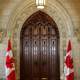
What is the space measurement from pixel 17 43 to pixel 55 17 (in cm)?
204

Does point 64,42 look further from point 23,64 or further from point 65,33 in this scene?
point 23,64

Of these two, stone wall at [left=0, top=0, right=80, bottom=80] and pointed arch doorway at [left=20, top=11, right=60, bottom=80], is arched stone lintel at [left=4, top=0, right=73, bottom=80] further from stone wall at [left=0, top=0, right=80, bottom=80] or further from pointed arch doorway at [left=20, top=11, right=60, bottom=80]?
pointed arch doorway at [left=20, top=11, right=60, bottom=80]

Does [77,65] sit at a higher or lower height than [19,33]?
lower

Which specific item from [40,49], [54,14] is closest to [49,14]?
[54,14]

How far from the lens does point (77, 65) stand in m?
14.8

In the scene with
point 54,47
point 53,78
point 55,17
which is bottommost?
point 53,78

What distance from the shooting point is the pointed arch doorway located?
15.4 m

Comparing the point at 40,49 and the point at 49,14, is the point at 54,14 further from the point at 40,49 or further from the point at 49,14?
the point at 40,49

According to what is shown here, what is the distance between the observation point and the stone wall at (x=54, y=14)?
14672 millimetres

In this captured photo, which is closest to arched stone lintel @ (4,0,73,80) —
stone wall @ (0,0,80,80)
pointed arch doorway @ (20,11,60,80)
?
stone wall @ (0,0,80,80)

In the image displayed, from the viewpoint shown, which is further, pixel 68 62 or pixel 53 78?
pixel 53 78

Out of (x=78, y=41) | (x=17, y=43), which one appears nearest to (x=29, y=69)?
(x=17, y=43)

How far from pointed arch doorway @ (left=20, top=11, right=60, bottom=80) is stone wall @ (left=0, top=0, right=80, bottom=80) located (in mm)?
390

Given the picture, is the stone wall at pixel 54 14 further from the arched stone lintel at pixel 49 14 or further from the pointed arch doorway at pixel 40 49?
the pointed arch doorway at pixel 40 49
